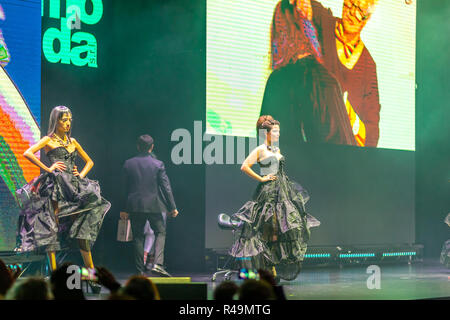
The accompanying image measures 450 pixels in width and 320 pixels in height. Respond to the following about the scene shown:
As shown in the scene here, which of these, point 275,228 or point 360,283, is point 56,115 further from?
point 360,283

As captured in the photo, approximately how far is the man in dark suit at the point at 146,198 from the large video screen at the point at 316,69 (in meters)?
0.95

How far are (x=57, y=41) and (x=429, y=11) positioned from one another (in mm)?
5877

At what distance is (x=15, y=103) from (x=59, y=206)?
2.01 meters

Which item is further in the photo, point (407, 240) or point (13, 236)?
point (407, 240)

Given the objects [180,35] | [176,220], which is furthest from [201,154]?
[180,35]

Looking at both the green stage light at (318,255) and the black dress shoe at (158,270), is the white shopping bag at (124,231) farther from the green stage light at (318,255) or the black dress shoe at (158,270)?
the green stage light at (318,255)

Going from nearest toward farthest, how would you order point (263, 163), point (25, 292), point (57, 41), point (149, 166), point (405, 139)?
point (25, 292) < point (263, 163) < point (149, 166) < point (57, 41) < point (405, 139)

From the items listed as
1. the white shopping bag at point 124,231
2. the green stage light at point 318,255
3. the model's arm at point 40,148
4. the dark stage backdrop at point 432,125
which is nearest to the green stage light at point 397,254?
the dark stage backdrop at point 432,125

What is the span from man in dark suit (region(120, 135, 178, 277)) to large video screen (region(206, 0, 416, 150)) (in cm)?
95

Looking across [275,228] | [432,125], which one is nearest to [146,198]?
[275,228]

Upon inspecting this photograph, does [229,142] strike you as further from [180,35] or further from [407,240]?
[407,240]

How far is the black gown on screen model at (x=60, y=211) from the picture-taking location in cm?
585

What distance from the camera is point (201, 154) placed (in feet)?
26.2
